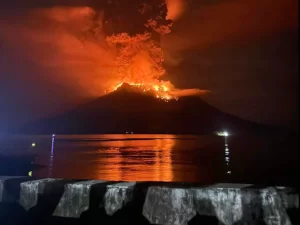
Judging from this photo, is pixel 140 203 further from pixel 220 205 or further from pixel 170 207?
pixel 220 205

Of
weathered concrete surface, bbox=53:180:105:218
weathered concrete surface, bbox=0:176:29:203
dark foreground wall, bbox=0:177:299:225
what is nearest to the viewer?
dark foreground wall, bbox=0:177:299:225

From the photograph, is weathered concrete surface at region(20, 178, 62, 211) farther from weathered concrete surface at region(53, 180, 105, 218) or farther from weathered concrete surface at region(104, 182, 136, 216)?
weathered concrete surface at region(104, 182, 136, 216)

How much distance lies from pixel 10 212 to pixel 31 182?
0.88m

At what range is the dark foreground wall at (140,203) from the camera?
6.67m

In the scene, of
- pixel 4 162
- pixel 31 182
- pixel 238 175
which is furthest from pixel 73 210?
pixel 238 175

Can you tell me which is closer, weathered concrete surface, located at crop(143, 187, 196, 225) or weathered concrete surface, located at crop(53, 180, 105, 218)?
weathered concrete surface, located at crop(143, 187, 196, 225)

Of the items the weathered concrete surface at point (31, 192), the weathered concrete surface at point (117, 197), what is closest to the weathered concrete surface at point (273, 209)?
the weathered concrete surface at point (117, 197)

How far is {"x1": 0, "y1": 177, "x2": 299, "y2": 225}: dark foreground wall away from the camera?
21.9 ft

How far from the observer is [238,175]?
219 ft

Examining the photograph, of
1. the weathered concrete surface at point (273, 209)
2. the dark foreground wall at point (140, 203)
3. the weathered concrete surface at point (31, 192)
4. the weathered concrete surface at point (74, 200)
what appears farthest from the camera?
the weathered concrete surface at point (31, 192)

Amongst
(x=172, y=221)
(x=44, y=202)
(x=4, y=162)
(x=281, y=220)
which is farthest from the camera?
(x=4, y=162)

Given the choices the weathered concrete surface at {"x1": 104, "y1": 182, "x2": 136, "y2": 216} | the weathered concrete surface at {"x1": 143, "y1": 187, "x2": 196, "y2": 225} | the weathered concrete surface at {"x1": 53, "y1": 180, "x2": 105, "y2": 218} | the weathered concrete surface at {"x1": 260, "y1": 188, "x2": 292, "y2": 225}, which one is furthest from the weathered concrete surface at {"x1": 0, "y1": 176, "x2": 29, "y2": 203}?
the weathered concrete surface at {"x1": 260, "y1": 188, "x2": 292, "y2": 225}

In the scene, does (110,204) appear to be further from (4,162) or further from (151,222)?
(4,162)

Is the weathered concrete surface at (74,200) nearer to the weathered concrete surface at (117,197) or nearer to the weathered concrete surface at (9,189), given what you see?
the weathered concrete surface at (117,197)
